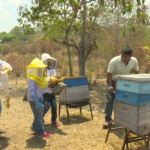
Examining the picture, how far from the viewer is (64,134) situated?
4547 millimetres

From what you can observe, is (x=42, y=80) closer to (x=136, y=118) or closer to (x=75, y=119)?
(x=136, y=118)

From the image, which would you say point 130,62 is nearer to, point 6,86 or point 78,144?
point 78,144

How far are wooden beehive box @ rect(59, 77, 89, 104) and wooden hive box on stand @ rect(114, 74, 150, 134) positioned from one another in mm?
1898

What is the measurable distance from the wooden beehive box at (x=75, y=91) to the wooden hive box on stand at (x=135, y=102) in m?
1.90

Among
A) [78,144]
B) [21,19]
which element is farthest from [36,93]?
[21,19]

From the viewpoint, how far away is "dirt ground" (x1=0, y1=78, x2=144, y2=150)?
398 centimetres

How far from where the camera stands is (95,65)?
35.5 ft

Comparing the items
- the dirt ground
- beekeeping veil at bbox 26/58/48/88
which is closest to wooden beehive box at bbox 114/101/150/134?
the dirt ground

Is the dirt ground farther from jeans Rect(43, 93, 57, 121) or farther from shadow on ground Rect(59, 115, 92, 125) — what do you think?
jeans Rect(43, 93, 57, 121)

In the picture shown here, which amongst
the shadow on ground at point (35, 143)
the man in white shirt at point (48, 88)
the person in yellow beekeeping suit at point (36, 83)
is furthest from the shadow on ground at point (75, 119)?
the person in yellow beekeeping suit at point (36, 83)

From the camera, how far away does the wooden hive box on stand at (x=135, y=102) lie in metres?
2.98

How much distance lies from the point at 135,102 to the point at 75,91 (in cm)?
229

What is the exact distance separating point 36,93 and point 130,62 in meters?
2.02

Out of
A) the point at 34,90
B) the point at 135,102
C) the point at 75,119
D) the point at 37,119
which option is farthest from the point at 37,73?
the point at 75,119
